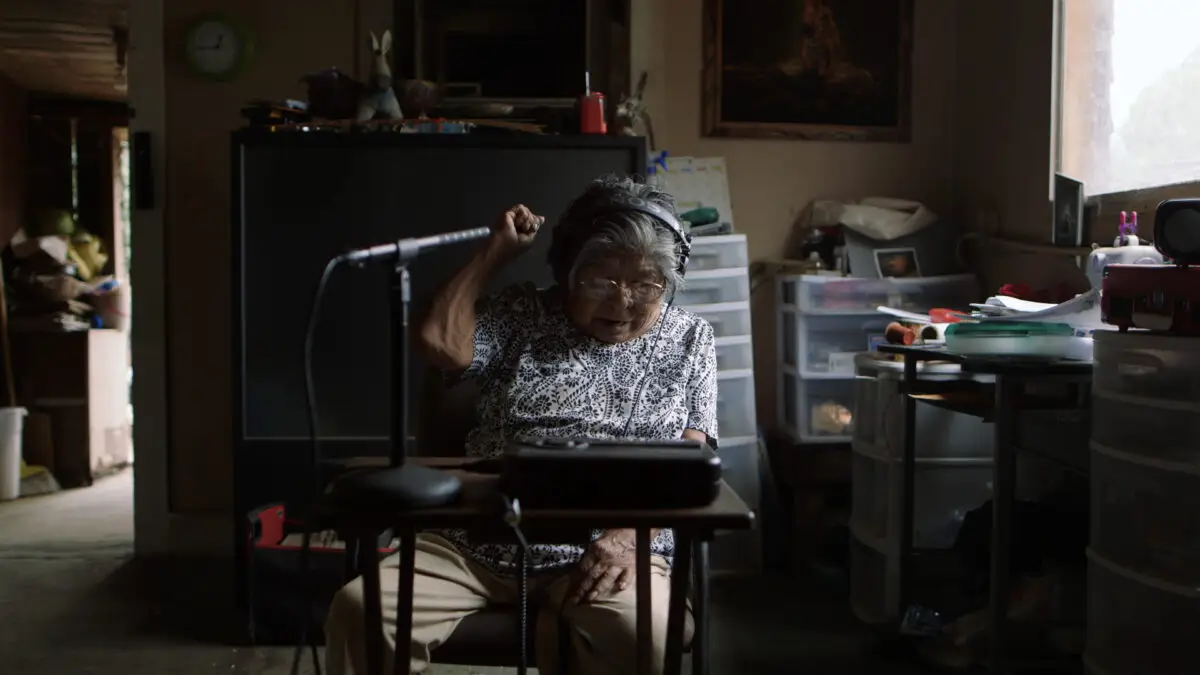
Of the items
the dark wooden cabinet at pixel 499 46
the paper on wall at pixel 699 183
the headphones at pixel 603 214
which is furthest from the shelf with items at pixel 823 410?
the headphones at pixel 603 214

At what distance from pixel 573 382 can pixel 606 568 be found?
35 cm

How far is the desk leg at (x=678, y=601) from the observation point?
4.16 ft

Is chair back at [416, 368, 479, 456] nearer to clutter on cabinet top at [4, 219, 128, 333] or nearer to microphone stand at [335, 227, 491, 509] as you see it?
microphone stand at [335, 227, 491, 509]

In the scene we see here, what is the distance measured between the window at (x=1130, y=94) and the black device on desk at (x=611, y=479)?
6.13ft

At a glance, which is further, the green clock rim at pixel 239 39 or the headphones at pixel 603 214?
the green clock rim at pixel 239 39

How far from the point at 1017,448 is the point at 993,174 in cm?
156

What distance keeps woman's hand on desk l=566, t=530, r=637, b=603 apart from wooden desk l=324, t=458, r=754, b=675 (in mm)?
130

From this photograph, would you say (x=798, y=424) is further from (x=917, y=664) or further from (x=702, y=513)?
(x=702, y=513)

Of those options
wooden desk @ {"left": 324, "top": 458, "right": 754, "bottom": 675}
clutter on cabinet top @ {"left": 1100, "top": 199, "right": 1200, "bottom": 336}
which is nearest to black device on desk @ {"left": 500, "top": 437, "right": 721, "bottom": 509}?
wooden desk @ {"left": 324, "top": 458, "right": 754, "bottom": 675}

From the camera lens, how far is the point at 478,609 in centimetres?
162

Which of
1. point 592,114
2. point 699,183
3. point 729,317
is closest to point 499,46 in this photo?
point 592,114

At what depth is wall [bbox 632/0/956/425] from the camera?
11.9 feet

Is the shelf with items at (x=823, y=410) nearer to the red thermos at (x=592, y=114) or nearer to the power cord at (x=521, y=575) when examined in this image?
the red thermos at (x=592, y=114)

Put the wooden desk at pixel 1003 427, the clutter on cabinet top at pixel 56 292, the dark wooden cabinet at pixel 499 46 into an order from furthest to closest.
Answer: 1. the clutter on cabinet top at pixel 56 292
2. the dark wooden cabinet at pixel 499 46
3. the wooden desk at pixel 1003 427
